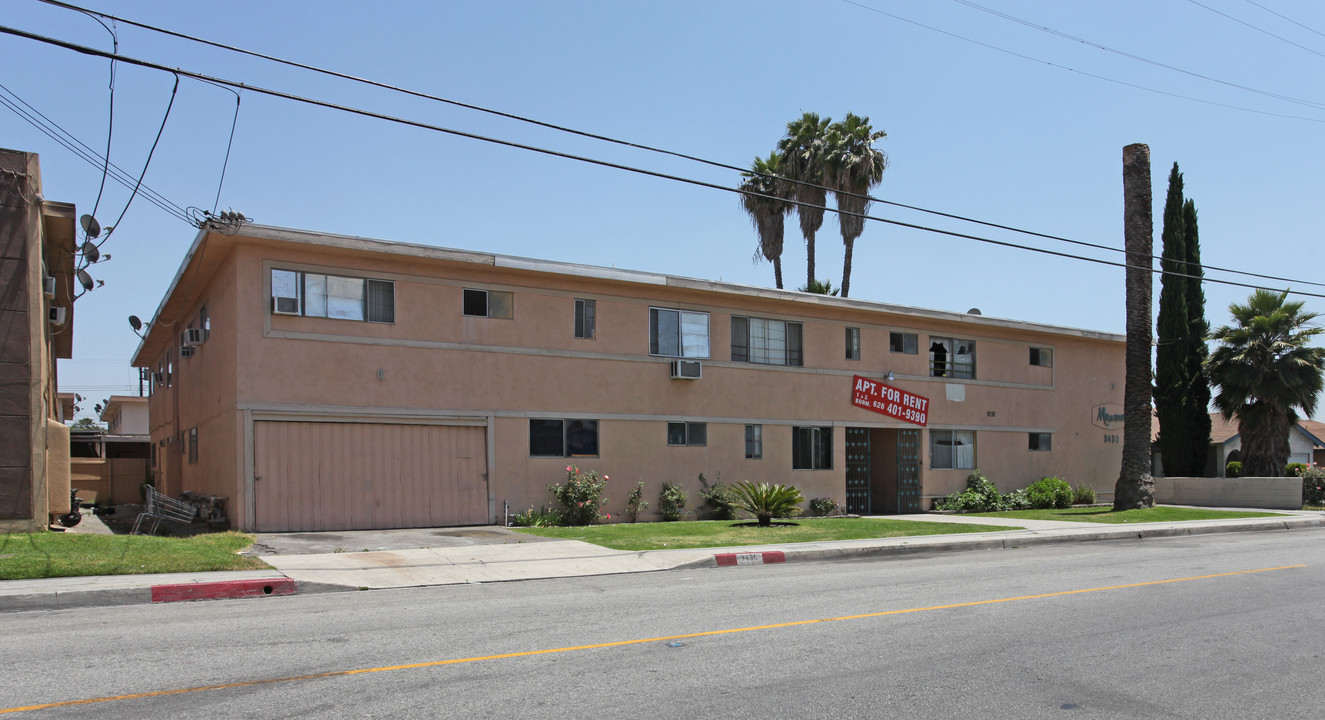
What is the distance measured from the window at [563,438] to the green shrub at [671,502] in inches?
77.1

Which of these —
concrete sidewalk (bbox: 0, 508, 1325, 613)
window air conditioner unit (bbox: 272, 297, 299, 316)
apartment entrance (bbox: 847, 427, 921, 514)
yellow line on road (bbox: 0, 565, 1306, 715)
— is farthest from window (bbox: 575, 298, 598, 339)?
yellow line on road (bbox: 0, 565, 1306, 715)

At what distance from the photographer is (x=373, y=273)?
18438 millimetres

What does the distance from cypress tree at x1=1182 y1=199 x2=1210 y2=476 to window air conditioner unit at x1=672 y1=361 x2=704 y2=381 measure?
21425 millimetres

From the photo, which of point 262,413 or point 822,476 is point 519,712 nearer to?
point 262,413

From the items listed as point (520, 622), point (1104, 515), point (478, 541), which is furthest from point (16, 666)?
point (1104, 515)

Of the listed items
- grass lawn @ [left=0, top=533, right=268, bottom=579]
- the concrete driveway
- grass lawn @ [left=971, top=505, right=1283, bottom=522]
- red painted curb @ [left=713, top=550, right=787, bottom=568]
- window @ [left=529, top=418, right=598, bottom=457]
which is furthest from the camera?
grass lawn @ [left=971, top=505, right=1283, bottom=522]

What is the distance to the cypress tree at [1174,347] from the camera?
3350 cm

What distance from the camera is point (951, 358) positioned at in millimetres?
27797

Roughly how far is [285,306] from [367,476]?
354 cm

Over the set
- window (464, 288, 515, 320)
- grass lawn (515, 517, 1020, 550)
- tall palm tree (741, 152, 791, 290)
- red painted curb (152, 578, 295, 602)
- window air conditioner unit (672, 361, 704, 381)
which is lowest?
grass lawn (515, 517, 1020, 550)

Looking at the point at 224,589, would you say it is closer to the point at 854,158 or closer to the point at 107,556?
the point at 107,556

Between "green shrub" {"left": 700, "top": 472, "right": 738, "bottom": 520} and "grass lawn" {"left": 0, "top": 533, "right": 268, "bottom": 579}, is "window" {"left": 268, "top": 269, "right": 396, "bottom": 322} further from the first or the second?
"green shrub" {"left": 700, "top": 472, "right": 738, "bottom": 520}

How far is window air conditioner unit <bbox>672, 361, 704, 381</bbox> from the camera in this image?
2197 cm

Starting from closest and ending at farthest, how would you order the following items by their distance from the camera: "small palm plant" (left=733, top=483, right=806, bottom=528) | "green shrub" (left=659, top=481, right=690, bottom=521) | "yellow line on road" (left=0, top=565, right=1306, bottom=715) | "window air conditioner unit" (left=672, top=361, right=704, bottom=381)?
"yellow line on road" (left=0, top=565, right=1306, bottom=715) < "small palm plant" (left=733, top=483, right=806, bottom=528) < "green shrub" (left=659, top=481, right=690, bottom=521) < "window air conditioner unit" (left=672, top=361, right=704, bottom=381)
